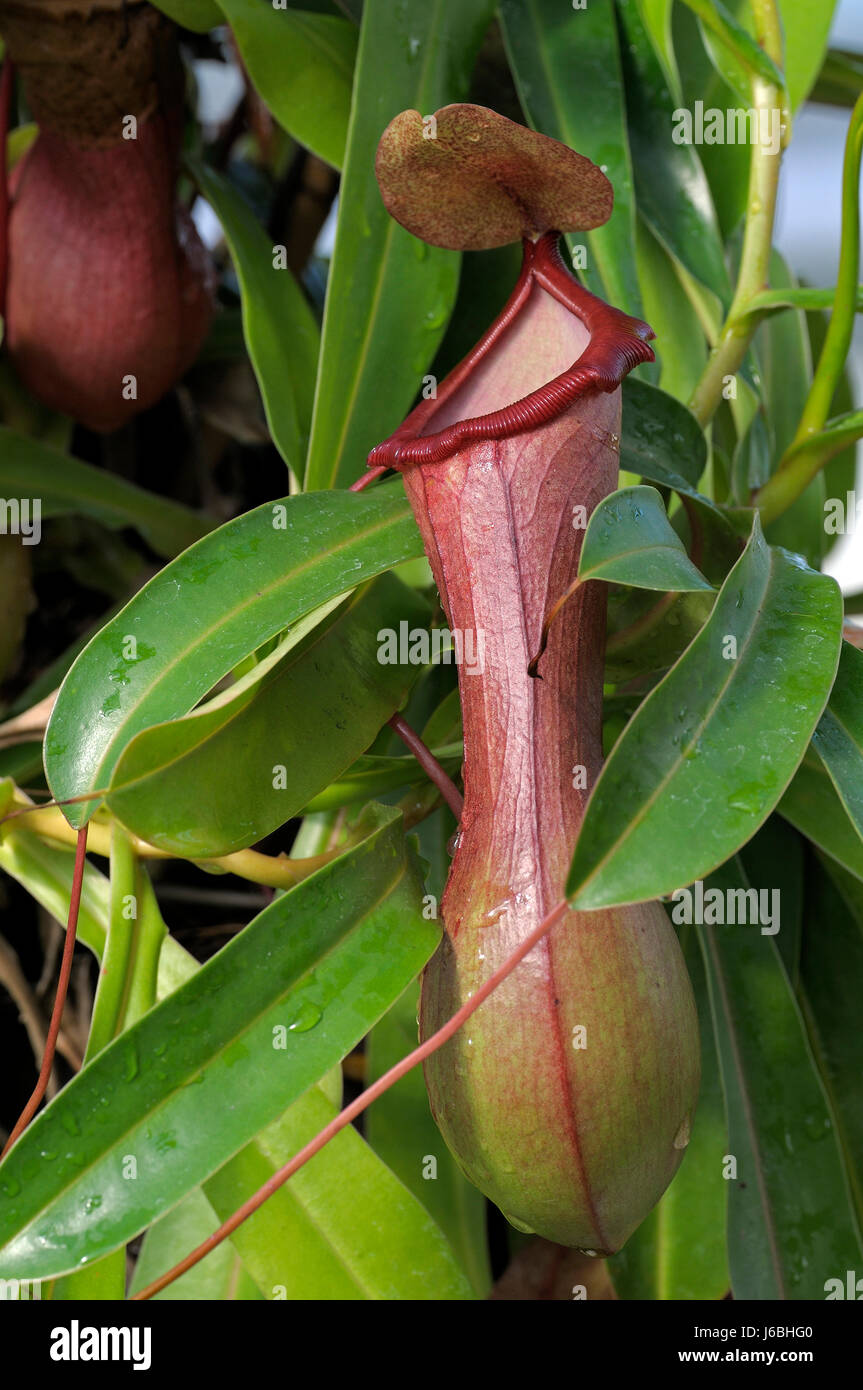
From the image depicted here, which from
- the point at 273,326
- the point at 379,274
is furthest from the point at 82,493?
the point at 379,274

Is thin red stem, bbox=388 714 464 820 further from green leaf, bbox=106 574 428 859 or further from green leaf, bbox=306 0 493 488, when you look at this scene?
green leaf, bbox=306 0 493 488

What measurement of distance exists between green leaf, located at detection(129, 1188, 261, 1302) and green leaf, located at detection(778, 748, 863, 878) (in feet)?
1.46

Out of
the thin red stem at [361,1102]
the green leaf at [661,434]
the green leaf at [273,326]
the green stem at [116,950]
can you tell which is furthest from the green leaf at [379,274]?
the thin red stem at [361,1102]

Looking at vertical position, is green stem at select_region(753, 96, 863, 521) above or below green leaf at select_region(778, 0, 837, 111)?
below

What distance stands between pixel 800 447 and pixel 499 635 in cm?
31

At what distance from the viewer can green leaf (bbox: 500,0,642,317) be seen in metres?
0.74

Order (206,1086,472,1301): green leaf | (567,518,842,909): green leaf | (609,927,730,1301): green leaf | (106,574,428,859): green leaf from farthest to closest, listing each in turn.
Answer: (609,927,730,1301): green leaf
(206,1086,472,1301): green leaf
(106,574,428,859): green leaf
(567,518,842,909): green leaf

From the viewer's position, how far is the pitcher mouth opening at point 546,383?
485 mm

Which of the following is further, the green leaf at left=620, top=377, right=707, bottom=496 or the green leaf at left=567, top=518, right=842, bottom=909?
the green leaf at left=620, top=377, right=707, bottom=496

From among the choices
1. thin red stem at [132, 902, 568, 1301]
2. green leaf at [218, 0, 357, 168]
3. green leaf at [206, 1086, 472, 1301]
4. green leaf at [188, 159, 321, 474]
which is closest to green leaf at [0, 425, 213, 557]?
green leaf at [188, 159, 321, 474]

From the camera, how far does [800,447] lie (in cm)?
68

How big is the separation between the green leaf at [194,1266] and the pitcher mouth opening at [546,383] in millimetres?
486

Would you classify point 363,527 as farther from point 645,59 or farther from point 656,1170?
point 645,59

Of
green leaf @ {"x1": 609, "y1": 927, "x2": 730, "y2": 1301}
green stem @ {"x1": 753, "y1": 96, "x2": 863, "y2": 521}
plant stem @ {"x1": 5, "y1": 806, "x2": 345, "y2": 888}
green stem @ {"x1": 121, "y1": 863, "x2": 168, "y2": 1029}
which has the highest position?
green stem @ {"x1": 753, "y1": 96, "x2": 863, "y2": 521}
